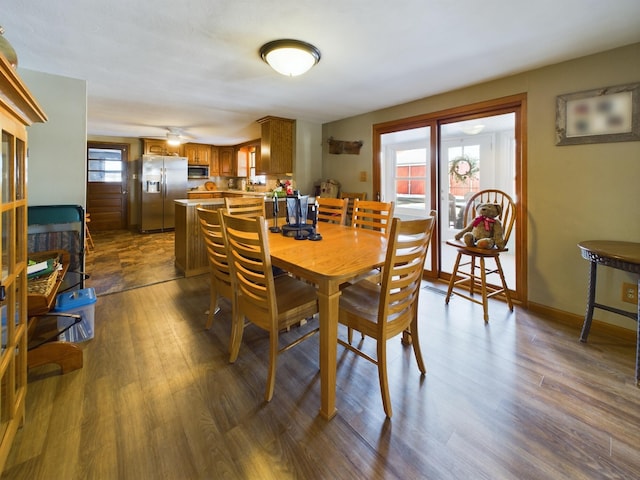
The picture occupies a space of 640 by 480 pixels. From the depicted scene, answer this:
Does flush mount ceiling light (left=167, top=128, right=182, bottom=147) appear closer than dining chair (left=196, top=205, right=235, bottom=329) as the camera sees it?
No

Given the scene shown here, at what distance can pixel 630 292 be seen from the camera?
2.15 metres

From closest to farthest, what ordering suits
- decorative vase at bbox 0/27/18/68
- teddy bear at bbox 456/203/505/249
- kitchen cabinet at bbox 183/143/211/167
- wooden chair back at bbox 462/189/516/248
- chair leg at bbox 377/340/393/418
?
decorative vase at bbox 0/27/18/68
chair leg at bbox 377/340/393/418
teddy bear at bbox 456/203/505/249
wooden chair back at bbox 462/189/516/248
kitchen cabinet at bbox 183/143/211/167

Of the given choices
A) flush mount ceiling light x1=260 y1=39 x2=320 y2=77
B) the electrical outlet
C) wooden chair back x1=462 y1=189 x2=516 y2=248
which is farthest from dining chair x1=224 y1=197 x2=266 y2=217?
the electrical outlet

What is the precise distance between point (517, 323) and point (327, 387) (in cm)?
188

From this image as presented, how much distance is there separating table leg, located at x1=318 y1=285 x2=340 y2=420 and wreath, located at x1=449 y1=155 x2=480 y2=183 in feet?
9.05

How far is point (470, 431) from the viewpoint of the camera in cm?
133

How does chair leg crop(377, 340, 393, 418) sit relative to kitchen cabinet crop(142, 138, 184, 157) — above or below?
below

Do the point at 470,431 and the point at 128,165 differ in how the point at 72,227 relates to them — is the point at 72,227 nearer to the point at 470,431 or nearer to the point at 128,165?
the point at 470,431

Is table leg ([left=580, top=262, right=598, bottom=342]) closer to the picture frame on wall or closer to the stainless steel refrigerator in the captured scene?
the picture frame on wall

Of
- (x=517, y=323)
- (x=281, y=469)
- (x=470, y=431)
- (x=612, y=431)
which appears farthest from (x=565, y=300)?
(x=281, y=469)

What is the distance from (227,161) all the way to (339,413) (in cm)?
733

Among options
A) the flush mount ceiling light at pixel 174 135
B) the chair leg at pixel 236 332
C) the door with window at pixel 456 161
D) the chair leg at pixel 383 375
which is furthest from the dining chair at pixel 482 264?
the flush mount ceiling light at pixel 174 135

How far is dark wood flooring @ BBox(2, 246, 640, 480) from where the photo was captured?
116 cm

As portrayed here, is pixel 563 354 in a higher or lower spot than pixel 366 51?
lower
